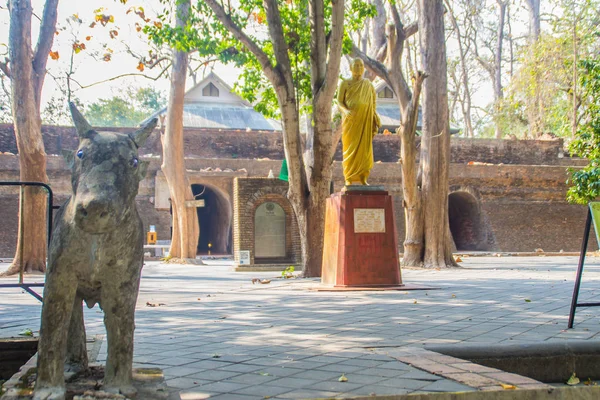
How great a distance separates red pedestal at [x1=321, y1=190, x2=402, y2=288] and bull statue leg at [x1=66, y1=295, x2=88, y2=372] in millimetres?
6952

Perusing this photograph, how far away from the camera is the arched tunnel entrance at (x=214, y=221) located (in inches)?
1168

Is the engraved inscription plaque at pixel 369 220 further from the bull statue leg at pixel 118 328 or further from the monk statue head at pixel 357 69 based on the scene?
the bull statue leg at pixel 118 328

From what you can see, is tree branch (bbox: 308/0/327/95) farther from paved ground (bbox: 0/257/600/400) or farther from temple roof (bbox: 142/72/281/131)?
temple roof (bbox: 142/72/281/131)

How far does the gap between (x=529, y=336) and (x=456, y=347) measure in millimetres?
981

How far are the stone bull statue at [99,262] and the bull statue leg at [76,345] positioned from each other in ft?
0.78

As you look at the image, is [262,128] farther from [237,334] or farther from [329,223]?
Result: [237,334]

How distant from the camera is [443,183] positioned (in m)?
17.2

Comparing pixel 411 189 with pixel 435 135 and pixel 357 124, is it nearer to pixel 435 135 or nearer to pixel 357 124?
pixel 435 135

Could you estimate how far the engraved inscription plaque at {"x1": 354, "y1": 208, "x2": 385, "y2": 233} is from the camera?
33.2ft

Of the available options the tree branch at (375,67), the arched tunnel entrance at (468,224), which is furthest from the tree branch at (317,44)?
the arched tunnel entrance at (468,224)

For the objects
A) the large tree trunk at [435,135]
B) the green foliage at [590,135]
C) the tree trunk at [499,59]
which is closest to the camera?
the green foliage at [590,135]

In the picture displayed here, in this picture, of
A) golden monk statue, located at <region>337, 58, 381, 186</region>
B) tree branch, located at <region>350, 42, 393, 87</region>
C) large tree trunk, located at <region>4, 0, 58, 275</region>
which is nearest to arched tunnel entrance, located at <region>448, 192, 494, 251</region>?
tree branch, located at <region>350, 42, 393, 87</region>

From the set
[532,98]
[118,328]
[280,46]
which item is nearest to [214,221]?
[532,98]

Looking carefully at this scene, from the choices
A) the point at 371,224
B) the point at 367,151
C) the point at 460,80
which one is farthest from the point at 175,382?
the point at 460,80
